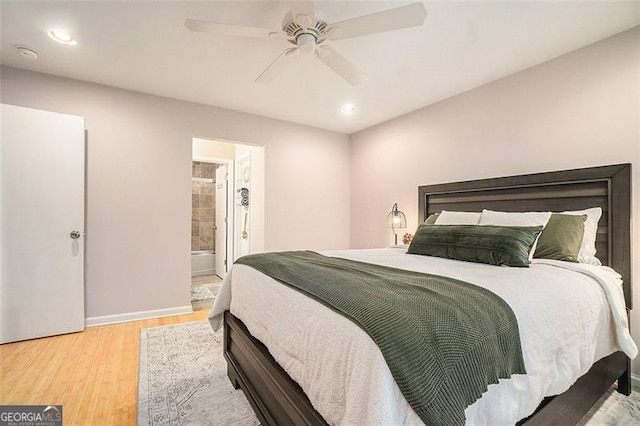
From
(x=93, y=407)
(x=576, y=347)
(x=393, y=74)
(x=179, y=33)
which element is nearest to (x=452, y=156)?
(x=393, y=74)

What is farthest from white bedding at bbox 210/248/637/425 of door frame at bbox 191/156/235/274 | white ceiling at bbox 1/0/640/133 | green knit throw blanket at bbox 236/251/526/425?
door frame at bbox 191/156/235/274

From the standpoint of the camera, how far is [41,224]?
2.78m

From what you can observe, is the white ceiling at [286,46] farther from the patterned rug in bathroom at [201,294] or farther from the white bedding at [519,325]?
the patterned rug in bathroom at [201,294]

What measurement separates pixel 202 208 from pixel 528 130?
19.2 feet

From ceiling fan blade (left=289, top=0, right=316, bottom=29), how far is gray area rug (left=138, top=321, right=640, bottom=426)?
2277 mm

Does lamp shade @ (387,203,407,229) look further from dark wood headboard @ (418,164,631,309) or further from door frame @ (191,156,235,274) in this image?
door frame @ (191,156,235,274)

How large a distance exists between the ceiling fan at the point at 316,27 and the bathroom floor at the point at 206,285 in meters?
3.11

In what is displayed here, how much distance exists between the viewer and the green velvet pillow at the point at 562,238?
205cm

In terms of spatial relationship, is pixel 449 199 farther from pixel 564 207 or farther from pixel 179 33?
pixel 179 33

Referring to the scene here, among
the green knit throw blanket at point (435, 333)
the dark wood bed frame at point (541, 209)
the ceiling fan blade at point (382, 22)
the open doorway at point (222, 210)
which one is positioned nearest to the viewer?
the green knit throw blanket at point (435, 333)

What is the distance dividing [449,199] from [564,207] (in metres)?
1.06

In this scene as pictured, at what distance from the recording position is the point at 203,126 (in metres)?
3.69

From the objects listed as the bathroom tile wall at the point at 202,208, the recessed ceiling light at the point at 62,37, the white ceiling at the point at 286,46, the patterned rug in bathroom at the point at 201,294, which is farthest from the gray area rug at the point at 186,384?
the bathroom tile wall at the point at 202,208

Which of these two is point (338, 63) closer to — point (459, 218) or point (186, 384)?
point (459, 218)
